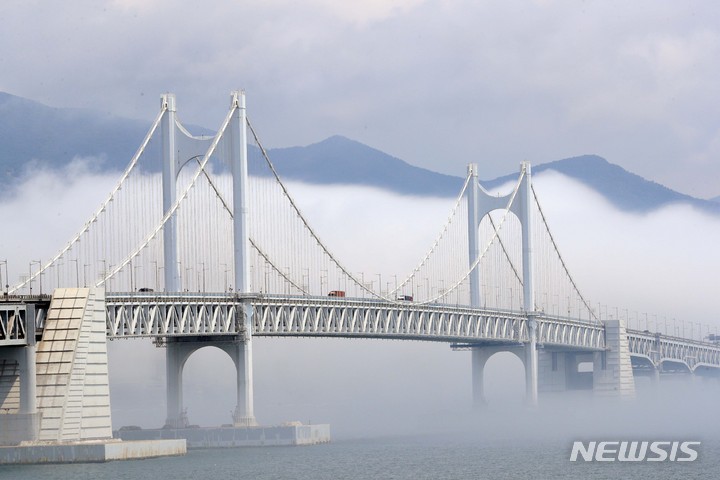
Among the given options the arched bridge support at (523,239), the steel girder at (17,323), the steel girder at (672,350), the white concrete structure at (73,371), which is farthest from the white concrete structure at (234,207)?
the steel girder at (672,350)

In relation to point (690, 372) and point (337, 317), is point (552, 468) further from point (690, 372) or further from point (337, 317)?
point (690, 372)

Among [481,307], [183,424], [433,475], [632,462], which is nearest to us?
[433,475]

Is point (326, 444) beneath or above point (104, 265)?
beneath

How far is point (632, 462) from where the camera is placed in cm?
8600

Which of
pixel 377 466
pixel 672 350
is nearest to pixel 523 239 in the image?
Result: pixel 672 350

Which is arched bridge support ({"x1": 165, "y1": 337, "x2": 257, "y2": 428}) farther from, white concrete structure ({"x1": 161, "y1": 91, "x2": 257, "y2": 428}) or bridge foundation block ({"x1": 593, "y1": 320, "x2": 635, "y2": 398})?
bridge foundation block ({"x1": 593, "y1": 320, "x2": 635, "y2": 398})

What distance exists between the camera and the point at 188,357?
104 meters

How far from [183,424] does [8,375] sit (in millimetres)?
24094

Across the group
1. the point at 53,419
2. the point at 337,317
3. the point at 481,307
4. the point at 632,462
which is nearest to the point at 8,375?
the point at 53,419

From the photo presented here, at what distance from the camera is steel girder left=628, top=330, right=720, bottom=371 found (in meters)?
169

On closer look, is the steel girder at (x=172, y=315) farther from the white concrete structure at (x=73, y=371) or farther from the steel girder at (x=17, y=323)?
the steel girder at (x=17, y=323)

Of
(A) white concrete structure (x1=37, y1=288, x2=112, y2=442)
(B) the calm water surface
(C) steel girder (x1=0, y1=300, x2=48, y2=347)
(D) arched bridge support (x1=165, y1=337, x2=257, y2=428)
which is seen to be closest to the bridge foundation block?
(B) the calm water surface

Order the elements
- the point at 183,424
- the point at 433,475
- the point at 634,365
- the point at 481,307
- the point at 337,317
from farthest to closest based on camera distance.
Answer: the point at 634,365 → the point at 481,307 → the point at 337,317 → the point at 183,424 → the point at 433,475

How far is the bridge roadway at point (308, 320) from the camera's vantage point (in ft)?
295
